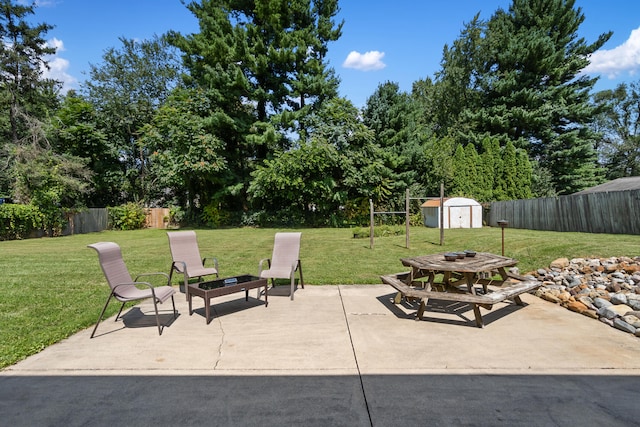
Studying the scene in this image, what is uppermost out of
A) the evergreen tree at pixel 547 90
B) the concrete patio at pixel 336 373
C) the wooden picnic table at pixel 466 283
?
the evergreen tree at pixel 547 90

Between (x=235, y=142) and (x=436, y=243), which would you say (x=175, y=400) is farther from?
(x=235, y=142)

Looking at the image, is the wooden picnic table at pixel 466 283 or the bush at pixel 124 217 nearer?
the wooden picnic table at pixel 466 283

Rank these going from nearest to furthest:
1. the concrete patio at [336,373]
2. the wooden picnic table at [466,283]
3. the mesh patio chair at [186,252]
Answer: the concrete patio at [336,373]
the wooden picnic table at [466,283]
the mesh patio chair at [186,252]

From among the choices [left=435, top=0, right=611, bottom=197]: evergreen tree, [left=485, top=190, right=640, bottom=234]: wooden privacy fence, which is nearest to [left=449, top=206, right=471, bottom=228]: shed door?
[left=485, top=190, right=640, bottom=234]: wooden privacy fence

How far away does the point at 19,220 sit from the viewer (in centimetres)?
1775

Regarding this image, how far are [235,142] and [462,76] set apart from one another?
69.3 ft

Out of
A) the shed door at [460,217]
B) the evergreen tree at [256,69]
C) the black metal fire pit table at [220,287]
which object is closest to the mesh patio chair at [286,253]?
the black metal fire pit table at [220,287]

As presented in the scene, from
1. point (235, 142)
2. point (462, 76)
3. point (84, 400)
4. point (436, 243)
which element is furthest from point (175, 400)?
point (462, 76)

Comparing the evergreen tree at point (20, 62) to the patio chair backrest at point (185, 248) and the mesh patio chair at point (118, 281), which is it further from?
the mesh patio chair at point (118, 281)

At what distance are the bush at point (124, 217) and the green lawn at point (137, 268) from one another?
13.0 metres

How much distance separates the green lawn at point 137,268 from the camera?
4398 mm

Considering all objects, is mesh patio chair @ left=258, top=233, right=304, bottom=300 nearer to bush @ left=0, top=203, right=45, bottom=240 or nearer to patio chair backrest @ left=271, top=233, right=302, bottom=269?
patio chair backrest @ left=271, top=233, right=302, bottom=269

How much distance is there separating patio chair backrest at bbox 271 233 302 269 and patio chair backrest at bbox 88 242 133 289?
2442 millimetres

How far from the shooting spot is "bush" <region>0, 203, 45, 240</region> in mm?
17094
